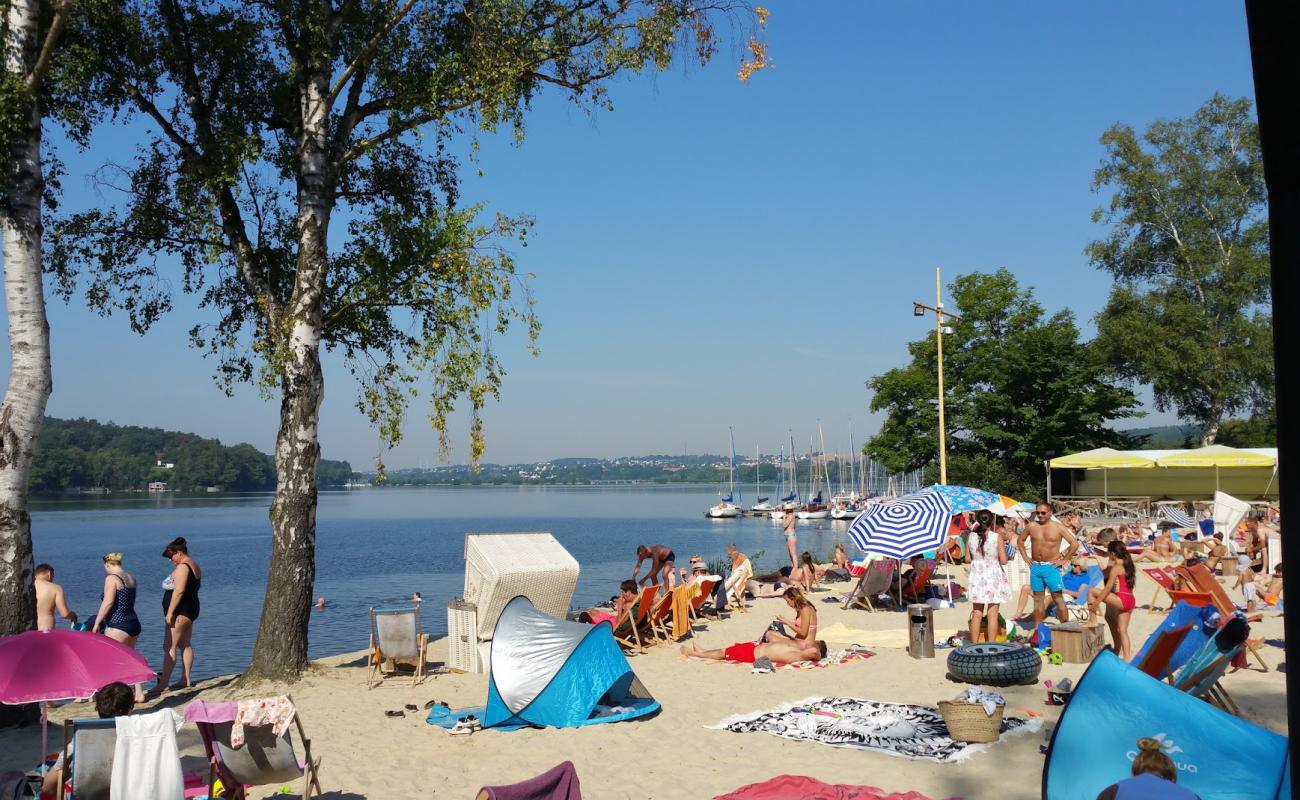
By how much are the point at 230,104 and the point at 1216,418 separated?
36.7 metres

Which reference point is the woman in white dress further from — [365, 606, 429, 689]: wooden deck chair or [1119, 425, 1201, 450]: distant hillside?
[1119, 425, 1201, 450]: distant hillside

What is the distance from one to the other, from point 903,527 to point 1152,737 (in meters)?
8.82

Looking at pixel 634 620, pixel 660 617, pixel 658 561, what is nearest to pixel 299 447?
Result: pixel 634 620

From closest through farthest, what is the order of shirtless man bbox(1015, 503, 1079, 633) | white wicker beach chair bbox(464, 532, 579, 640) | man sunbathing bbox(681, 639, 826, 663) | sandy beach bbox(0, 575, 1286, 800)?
1. sandy beach bbox(0, 575, 1286, 800)
2. man sunbathing bbox(681, 639, 826, 663)
3. white wicker beach chair bbox(464, 532, 579, 640)
4. shirtless man bbox(1015, 503, 1079, 633)

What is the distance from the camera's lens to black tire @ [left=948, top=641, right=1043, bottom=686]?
31.6 ft

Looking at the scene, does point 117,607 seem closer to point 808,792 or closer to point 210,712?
point 210,712

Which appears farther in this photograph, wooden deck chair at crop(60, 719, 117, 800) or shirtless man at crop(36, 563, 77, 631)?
shirtless man at crop(36, 563, 77, 631)

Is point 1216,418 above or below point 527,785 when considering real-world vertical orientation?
above

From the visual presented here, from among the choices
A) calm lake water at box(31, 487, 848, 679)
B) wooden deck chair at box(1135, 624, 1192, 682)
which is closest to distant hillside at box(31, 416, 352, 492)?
calm lake water at box(31, 487, 848, 679)

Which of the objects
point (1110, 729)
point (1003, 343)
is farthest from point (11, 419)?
point (1003, 343)

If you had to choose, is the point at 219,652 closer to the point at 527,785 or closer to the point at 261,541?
the point at 527,785

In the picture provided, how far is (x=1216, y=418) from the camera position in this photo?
37.4 meters

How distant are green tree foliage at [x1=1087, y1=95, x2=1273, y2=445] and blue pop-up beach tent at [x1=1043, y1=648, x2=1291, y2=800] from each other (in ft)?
112

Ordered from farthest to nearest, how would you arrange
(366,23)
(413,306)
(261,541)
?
(261,541) < (413,306) < (366,23)
